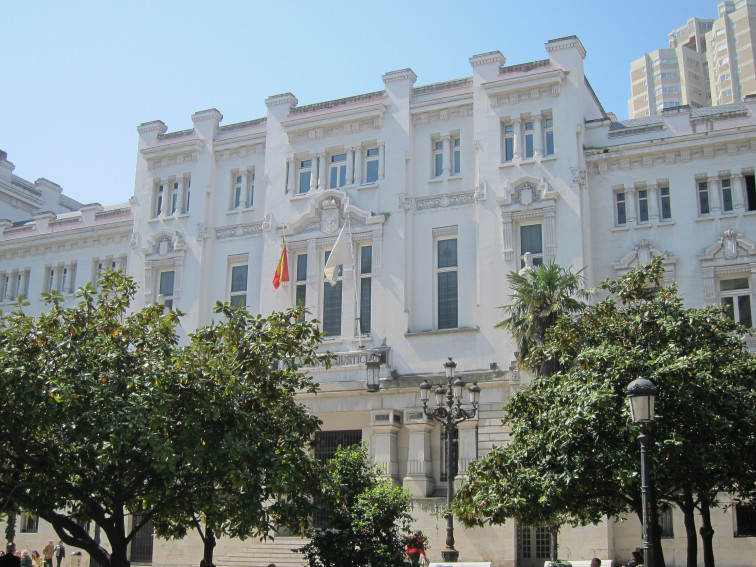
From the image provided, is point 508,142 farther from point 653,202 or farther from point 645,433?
point 645,433

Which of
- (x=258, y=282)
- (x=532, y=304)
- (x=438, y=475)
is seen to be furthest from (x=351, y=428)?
(x=532, y=304)

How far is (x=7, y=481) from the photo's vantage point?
1723cm

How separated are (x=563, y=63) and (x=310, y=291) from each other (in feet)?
44.7

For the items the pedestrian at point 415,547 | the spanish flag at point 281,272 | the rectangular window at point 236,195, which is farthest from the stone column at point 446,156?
the pedestrian at point 415,547

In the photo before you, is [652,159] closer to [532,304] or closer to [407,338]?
[532,304]

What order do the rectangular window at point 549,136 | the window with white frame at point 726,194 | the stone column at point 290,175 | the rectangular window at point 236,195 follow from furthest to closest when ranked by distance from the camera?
1. the rectangular window at point 236,195
2. the stone column at point 290,175
3. the rectangular window at point 549,136
4. the window with white frame at point 726,194

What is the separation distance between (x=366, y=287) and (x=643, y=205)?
11.3 m

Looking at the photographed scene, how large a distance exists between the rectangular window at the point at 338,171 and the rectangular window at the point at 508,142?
23.3 feet

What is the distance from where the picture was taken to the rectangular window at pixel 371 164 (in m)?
36.2

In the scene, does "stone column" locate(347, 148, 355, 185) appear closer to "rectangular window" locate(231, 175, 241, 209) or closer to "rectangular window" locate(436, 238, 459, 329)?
"rectangular window" locate(436, 238, 459, 329)

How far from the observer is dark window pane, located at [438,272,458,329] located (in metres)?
33.5

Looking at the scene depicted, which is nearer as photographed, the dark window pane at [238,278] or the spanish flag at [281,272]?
the spanish flag at [281,272]

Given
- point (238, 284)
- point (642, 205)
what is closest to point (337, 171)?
point (238, 284)

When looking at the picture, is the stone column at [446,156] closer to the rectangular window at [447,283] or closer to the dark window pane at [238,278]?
the rectangular window at [447,283]
